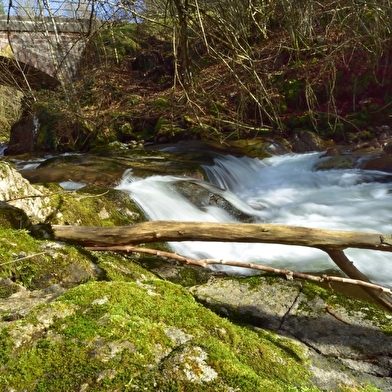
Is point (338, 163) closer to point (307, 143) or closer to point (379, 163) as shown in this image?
point (379, 163)

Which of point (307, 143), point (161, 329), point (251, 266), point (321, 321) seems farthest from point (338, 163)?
point (161, 329)

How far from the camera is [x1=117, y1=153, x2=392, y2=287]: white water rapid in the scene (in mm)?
4789

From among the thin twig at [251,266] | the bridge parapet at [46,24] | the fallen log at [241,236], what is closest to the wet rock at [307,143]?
the bridge parapet at [46,24]

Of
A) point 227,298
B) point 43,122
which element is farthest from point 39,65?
point 227,298

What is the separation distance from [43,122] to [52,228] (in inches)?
436

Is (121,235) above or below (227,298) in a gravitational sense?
above

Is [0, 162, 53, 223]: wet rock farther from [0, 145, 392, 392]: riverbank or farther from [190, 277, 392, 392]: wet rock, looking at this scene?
[190, 277, 392, 392]: wet rock

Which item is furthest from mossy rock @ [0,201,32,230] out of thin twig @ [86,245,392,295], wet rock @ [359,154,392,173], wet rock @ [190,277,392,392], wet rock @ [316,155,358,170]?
wet rock @ [359,154,392,173]

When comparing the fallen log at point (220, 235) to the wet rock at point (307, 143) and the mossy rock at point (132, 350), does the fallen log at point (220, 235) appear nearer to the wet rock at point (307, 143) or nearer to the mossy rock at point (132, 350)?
the mossy rock at point (132, 350)

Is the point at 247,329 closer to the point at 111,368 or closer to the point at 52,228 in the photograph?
the point at 111,368

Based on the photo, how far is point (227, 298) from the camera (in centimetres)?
242

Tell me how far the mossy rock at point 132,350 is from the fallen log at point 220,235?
0.88 meters

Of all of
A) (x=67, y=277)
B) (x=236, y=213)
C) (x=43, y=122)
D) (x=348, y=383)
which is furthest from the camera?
(x=43, y=122)

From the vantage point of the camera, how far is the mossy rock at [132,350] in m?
1.24
